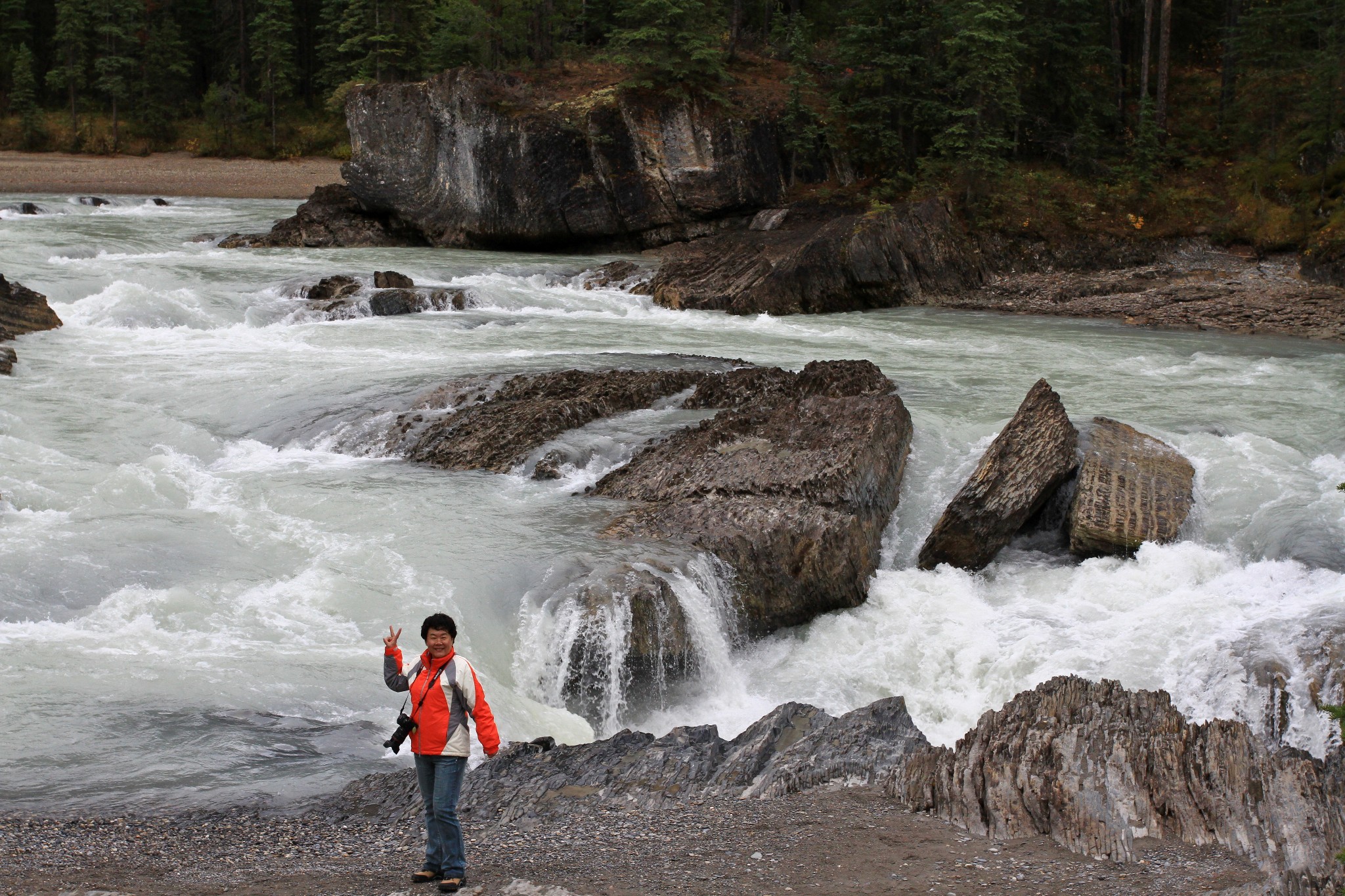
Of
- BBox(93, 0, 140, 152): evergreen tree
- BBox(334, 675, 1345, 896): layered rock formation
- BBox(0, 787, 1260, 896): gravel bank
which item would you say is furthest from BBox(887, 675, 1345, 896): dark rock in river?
BBox(93, 0, 140, 152): evergreen tree

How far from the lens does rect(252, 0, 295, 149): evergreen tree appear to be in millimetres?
52750

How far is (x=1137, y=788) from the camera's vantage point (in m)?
6.92

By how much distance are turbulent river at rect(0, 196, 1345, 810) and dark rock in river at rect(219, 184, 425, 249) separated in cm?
1191

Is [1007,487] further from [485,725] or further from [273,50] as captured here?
[273,50]

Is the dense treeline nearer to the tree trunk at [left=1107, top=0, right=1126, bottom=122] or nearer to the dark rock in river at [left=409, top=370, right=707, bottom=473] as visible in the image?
the tree trunk at [left=1107, top=0, right=1126, bottom=122]

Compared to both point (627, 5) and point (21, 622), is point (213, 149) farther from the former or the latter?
point (21, 622)

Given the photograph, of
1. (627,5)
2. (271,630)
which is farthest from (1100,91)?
(271,630)

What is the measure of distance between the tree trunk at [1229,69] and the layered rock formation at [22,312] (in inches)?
1206

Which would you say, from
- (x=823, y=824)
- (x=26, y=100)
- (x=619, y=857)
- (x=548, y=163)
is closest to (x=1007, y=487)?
(x=823, y=824)

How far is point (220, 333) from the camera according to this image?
70.9 feet

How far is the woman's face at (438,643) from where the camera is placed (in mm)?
6164

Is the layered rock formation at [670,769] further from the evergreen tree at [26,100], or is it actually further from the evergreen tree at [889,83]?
the evergreen tree at [26,100]

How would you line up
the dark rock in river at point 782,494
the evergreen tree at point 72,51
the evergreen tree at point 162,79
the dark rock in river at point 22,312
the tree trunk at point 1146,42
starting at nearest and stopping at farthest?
the dark rock in river at point 782,494, the dark rock in river at point 22,312, the tree trunk at point 1146,42, the evergreen tree at point 72,51, the evergreen tree at point 162,79

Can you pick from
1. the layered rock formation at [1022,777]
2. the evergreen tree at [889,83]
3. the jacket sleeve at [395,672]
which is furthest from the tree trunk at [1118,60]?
the jacket sleeve at [395,672]
